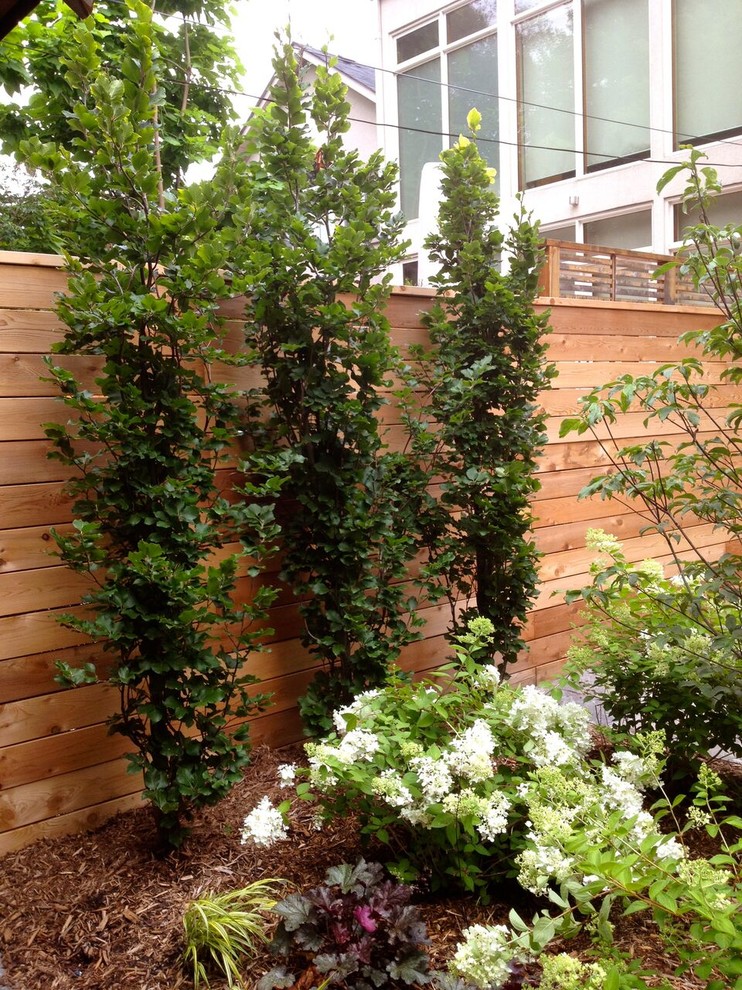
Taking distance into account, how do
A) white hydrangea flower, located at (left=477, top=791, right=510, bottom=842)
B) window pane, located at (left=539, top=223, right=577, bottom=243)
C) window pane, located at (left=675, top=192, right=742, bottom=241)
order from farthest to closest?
window pane, located at (left=539, top=223, right=577, bottom=243)
window pane, located at (left=675, top=192, right=742, bottom=241)
white hydrangea flower, located at (left=477, top=791, right=510, bottom=842)

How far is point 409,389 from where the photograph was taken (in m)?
3.23

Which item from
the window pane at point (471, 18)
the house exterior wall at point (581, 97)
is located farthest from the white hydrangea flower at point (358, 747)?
the window pane at point (471, 18)

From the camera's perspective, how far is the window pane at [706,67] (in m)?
7.26

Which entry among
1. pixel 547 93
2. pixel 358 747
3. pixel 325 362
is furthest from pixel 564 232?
pixel 358 747

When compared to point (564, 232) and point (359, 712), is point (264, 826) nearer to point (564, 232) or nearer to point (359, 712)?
point (359, 712)

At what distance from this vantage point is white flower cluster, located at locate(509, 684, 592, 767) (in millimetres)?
2090

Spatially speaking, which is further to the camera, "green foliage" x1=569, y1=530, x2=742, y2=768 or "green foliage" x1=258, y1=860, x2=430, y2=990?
"green foliage" x1=569, y1=530, x2=742, y2=768

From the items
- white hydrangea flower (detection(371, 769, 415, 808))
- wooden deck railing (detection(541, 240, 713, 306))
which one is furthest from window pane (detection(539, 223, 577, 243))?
white hydrangea flower (detection(371, 769, 415, 808))

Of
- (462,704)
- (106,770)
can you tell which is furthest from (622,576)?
(106,770)

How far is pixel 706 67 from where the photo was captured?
7.46 metres

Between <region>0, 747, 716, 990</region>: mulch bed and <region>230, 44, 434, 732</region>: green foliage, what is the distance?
0.54 metres

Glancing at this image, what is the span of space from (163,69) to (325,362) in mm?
3723

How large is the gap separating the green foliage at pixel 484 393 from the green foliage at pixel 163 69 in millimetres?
2515

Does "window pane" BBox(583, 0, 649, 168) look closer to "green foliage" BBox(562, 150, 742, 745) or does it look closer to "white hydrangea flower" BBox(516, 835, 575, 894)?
"green foliage" BBox(562, 150, 742, 745)
